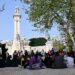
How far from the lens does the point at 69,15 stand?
42938 mm

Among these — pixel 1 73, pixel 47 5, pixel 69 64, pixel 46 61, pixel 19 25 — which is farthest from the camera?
pixel 19 25

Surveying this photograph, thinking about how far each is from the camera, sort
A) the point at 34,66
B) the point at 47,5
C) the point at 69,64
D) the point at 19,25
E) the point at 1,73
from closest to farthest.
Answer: the point at 1,73
the point at 34,66
the point at 69,64
the point at 47,5
the point at 19,25

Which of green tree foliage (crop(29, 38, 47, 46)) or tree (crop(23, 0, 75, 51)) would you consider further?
green tree foliage (crop(29, 38, 47, 46))

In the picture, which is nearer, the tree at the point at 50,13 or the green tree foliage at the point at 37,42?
the tree at the point at 50,13

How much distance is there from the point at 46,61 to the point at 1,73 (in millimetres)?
4671

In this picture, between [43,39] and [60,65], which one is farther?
[43,39]

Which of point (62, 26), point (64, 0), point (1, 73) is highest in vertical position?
point (64, 0)

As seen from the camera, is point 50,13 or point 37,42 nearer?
point 50,13

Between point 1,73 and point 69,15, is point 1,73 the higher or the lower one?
the lower one

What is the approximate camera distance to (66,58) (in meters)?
21.5

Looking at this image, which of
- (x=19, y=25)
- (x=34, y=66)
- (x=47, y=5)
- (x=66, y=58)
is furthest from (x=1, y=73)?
(x=19, y=25)

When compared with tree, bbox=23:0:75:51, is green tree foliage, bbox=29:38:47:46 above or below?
below

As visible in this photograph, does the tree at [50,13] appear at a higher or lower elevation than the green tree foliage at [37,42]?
higher

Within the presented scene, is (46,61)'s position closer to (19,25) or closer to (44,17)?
(44,17)
